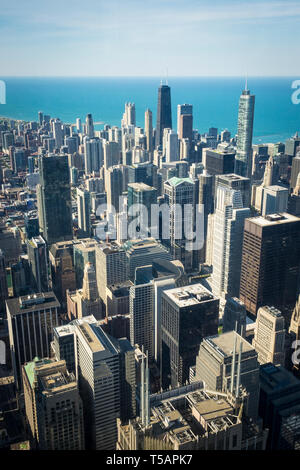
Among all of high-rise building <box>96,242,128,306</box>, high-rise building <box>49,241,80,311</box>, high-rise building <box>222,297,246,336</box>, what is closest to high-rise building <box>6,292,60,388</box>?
high-rise building <box>96,242,128,306</box>

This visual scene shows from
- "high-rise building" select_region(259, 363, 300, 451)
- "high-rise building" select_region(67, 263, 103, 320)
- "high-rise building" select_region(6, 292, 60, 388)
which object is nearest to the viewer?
"high-rise building" select_region(259, 363, 300, 451)

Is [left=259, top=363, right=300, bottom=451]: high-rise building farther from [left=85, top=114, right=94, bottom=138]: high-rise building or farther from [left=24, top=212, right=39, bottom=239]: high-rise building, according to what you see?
[left=85, top=114, right=94, bottom=138]: high-rise building

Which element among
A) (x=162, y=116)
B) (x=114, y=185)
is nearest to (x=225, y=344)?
(x=114, y=185)

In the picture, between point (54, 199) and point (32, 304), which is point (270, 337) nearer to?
point (32, 304)

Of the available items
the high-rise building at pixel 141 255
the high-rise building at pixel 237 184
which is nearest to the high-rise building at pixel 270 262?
the high-rise building at pixel 141 255

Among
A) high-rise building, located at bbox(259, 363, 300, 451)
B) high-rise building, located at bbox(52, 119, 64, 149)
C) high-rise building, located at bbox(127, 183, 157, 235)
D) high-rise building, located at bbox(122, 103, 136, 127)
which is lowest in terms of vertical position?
high-rise building, located at bbox(259, 363, 300, 451)
